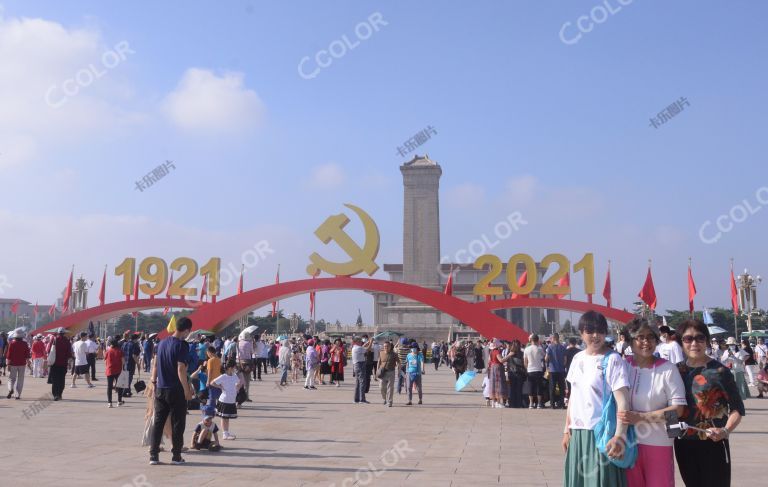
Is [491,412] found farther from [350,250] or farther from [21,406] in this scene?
[350,250]

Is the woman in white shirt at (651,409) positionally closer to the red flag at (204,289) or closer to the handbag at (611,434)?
the handbag at (611,434)

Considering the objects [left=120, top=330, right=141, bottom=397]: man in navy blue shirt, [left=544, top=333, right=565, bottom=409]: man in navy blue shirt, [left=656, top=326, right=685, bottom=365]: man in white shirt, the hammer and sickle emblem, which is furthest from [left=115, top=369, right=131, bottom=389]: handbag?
the hammer and sickle emblem

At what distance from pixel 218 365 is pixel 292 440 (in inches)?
58.9

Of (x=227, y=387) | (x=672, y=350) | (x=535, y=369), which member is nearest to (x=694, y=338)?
(x=672, y=350)

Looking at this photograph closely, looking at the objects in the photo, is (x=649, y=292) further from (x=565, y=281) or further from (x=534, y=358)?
(x=534, y=358)

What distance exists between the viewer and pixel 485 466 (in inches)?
275

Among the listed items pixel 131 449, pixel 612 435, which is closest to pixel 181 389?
pixel 131 449

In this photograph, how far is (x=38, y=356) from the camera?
735 inches

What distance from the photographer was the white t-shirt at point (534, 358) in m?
13.5

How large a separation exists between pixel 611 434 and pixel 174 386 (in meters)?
4.88

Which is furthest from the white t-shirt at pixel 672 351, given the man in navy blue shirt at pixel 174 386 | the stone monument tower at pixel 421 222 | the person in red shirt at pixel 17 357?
the stone monument tower at pixel 421 222

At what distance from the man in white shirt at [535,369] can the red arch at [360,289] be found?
47.8ft

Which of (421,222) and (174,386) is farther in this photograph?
(421,222)

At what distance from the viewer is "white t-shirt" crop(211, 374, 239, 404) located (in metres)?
8.70
